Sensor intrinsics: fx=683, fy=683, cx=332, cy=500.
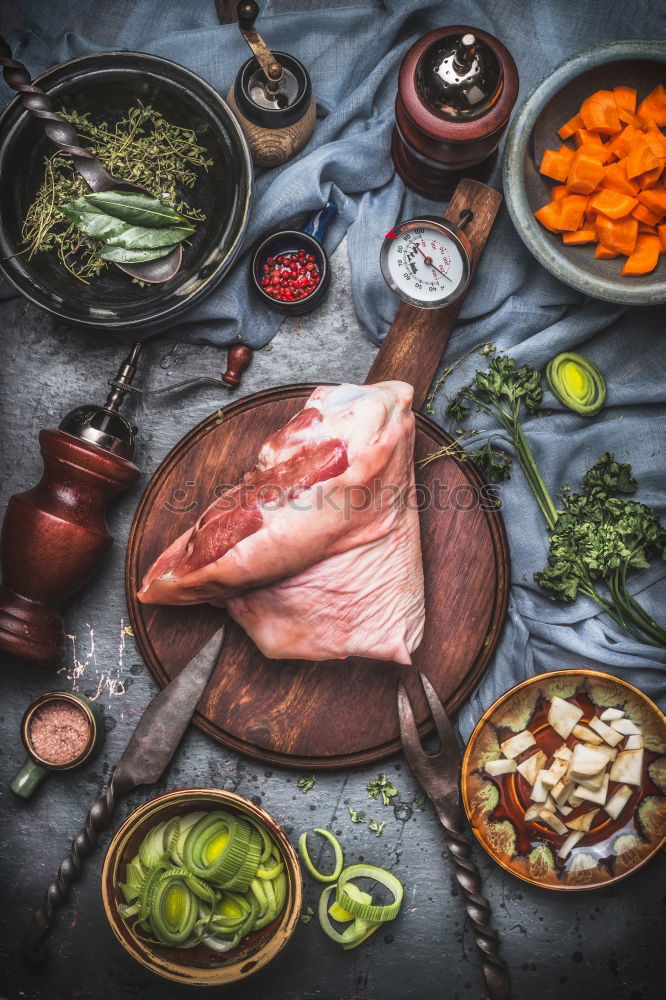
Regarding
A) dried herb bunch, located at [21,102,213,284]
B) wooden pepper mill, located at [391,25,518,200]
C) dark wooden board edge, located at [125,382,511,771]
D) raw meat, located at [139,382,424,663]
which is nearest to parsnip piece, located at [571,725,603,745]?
dark wooden board edge, located at [125,382,511,771]

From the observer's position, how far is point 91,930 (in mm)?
2355

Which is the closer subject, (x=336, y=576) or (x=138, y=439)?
(x=336, y=576)

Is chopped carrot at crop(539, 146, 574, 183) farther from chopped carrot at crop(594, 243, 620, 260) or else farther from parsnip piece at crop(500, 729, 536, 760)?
parsnip piece at crop(500, 729, 536, 760)

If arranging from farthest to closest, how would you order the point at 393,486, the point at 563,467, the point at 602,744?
the point at 563,467
the point at 602,744
the point at 393,486

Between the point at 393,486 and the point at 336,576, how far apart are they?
0.33 meters

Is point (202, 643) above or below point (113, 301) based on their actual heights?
below

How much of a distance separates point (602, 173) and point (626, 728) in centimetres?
176

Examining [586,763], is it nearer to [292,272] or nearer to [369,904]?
[369,904]

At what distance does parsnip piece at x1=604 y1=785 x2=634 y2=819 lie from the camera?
88.4 inches

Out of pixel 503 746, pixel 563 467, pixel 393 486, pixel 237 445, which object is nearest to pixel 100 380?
pixel 237 445

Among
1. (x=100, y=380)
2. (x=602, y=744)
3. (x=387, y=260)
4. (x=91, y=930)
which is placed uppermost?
(x=387, y=260)

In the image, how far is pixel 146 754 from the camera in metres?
2.28

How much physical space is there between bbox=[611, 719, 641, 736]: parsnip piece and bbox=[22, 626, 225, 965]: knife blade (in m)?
1.33

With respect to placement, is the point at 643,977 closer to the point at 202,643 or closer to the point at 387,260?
the point at 202,643
